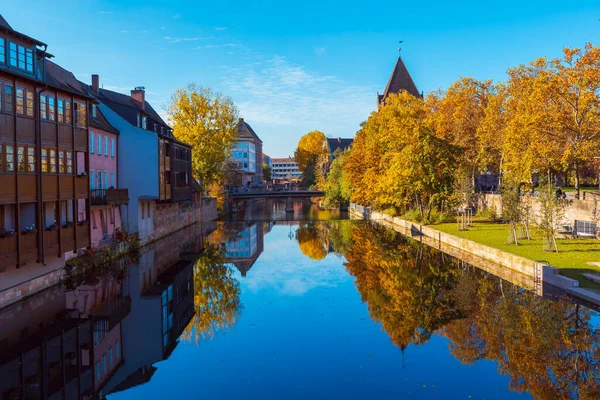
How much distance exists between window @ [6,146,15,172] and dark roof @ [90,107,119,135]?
12.3m

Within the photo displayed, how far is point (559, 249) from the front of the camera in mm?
30406

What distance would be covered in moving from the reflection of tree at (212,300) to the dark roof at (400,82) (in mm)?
73735

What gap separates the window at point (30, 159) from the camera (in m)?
21.5

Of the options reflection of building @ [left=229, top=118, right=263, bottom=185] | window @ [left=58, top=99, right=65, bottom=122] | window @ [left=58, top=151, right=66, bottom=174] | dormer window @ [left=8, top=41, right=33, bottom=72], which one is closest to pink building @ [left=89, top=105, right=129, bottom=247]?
window @ [left=58, top=151, right=66, bottom=174]

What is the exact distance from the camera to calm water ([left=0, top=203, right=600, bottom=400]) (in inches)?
559

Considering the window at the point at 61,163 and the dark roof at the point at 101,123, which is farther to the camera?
the dark roof at the point at 101,123

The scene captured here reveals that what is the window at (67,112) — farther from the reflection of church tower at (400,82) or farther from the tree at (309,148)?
the tree at (309,148)

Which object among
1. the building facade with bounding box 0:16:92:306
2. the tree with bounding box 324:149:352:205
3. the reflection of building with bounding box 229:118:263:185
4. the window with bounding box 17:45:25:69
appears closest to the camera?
the building facade with bounding box 0:16:92:306

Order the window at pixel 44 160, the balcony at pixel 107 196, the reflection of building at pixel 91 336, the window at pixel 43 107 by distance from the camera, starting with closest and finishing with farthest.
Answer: the reflection of building at pixel 91 336 < the window at pixel 44 160 < the window at pixel 43 107 < the balcony at pixel 107 196

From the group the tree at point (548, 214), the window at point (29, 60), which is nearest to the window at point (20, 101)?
the window at point (29, 60)

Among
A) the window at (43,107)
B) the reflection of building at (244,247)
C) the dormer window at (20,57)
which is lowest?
the reflection of building at (244,247)

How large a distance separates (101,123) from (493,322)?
28058mm

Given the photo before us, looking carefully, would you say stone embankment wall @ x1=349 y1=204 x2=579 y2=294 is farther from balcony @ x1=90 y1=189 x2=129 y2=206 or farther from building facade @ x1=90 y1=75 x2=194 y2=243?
balcony @ x1=90 y1=189 x2=129 y2=206

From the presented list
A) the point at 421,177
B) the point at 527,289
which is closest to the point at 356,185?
the point at 421,177
